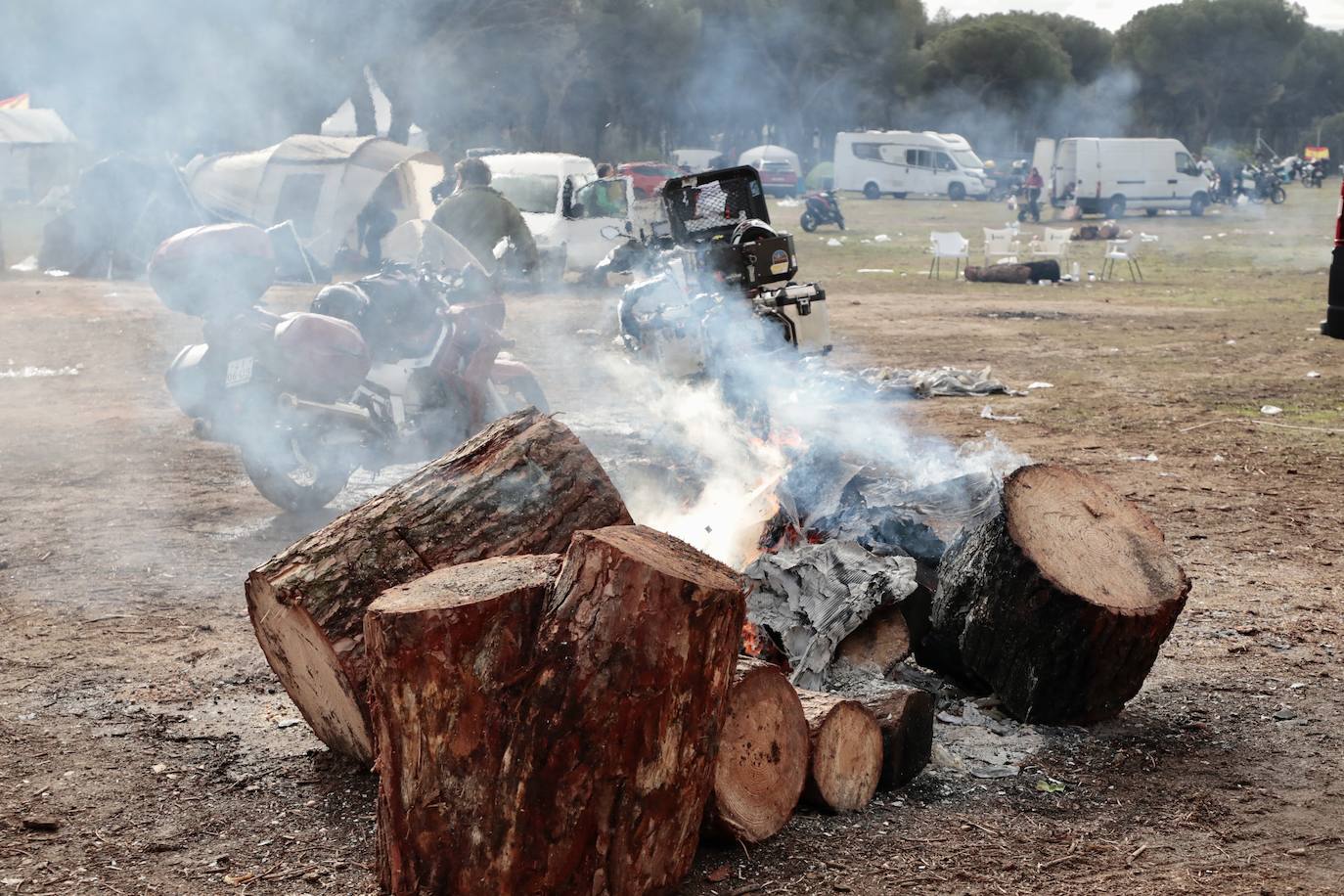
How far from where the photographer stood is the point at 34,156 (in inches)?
1427

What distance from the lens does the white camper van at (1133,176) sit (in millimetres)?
37344

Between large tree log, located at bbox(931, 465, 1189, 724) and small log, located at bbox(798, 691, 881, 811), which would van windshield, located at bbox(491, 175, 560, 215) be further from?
small log, located at bbox(798, 691, 881, 811)

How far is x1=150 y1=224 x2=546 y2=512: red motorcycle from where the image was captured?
716cm

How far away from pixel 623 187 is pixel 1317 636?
17268 mm

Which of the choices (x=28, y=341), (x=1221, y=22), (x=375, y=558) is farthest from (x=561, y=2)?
(x=1221, y=22)

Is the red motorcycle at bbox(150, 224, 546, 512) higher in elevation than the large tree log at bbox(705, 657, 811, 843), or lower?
higher

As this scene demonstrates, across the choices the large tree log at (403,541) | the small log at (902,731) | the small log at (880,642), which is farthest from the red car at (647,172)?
the small log at (902,731)

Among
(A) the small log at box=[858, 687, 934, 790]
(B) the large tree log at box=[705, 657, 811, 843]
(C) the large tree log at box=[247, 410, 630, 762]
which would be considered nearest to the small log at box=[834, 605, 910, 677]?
(A) the small log at box=[858, 687, 934, 790]

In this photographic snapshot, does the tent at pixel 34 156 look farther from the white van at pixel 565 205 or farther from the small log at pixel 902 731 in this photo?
the small log at pixel 902 731

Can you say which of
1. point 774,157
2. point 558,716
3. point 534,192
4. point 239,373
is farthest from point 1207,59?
point 558,716

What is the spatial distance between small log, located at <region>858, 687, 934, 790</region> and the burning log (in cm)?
100

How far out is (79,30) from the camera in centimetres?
2070

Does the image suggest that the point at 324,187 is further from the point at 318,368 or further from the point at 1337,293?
the point at 1337,293

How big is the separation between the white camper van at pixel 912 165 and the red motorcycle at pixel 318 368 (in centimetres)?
4110
